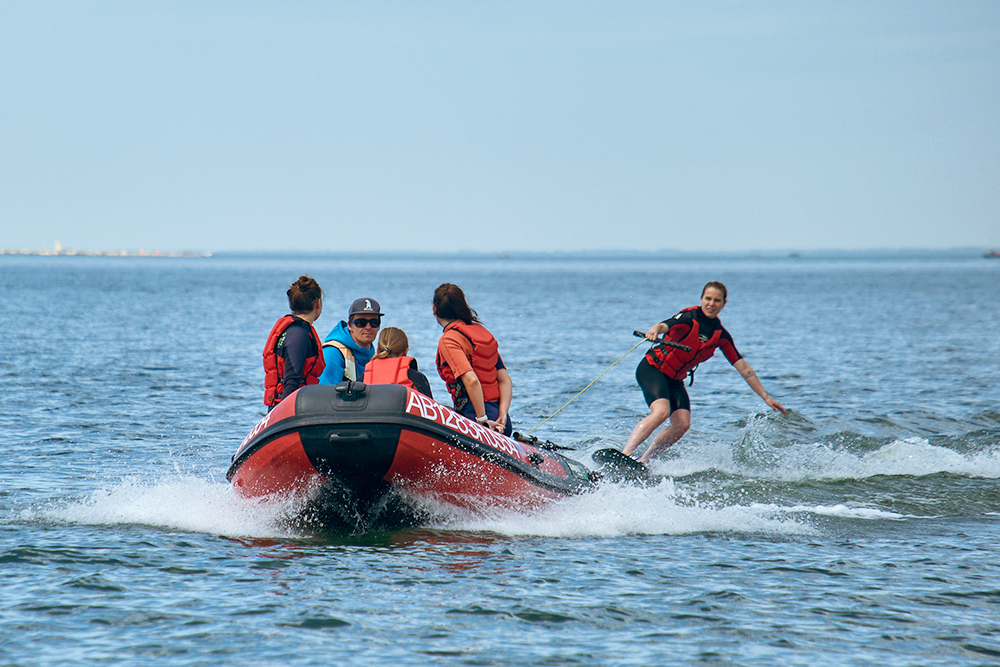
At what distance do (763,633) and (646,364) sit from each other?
5284 mm

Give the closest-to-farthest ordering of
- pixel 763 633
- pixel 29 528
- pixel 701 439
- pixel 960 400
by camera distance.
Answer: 1. pixel 763 633
2. pixel 29 528
3. pixel 701 439
4. pixel 960 400

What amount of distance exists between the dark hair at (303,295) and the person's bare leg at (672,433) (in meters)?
4.58

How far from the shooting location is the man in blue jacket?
7.48 m

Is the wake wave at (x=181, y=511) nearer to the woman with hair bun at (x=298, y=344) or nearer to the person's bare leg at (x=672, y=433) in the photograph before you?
the woman with hair bun at (x=298, y=344)

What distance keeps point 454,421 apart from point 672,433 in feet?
13.7

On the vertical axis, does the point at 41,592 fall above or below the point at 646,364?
below

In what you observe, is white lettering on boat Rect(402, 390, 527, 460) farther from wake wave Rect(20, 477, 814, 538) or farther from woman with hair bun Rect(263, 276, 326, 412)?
woman with hair bun Rect(263, 276, 326, 412)

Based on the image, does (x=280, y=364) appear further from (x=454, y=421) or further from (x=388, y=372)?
(x=454, y=421)

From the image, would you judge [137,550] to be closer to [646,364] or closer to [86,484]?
[86,484]

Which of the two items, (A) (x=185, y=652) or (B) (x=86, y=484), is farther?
(B) (x=86, y=484)

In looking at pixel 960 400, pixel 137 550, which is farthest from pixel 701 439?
pixel 137 550

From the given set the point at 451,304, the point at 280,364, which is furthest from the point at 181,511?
the point at 451,304

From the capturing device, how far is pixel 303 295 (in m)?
7.40

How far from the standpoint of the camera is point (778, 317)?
42.8 m
